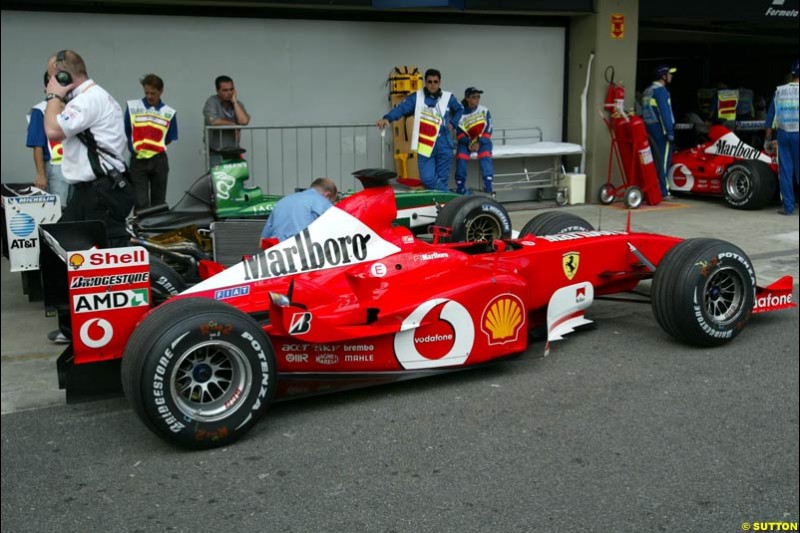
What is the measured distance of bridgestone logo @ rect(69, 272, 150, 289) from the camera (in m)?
3.74

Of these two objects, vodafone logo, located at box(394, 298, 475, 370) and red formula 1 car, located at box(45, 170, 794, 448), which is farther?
vodafone logo, located at box(394, 298, 475, 370)

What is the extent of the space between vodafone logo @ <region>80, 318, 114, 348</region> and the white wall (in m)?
0.85

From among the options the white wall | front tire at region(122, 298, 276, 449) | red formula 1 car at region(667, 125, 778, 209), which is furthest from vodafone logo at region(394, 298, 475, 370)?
red formula 1 car at region(667, 125, 778, 209)

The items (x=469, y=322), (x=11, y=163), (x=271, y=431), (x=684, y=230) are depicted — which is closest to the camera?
(x=271, y=431)

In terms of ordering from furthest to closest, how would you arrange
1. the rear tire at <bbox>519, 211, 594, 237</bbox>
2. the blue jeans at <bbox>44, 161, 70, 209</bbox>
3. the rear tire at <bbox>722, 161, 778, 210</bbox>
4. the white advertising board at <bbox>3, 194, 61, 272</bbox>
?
the rear tire at <bbox>722, 161, 778, 210</bbox>
the blue jeans at <bbox>44, 161, 70, 209</bbox>
the rear tire at <bbox>519, 211, 594, 237</bbox>
the white advertising board at <bbox>3, 194, 61, 272</bbox>

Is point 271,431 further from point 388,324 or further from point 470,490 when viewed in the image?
point 470,490

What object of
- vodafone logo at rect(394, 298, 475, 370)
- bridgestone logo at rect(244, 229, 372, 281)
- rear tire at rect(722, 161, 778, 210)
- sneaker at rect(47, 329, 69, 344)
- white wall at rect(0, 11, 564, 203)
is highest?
white wall at rect(0, 11, 564, 203)

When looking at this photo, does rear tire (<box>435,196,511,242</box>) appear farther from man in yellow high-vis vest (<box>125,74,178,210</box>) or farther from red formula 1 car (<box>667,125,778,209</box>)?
red formula 1 car (<box>667,125,778,209</box>)

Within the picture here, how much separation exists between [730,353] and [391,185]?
109 inches

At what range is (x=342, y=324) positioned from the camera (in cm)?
436

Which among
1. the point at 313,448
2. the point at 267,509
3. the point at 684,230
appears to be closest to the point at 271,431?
the point at 313,448

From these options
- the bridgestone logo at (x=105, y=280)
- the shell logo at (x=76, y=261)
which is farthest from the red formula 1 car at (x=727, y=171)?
the shell logo at (x=76, y=261)

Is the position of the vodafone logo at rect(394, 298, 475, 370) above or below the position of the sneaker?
above

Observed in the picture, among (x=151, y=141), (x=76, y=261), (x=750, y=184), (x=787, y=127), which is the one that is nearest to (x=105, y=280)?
(x=76, y=261)
